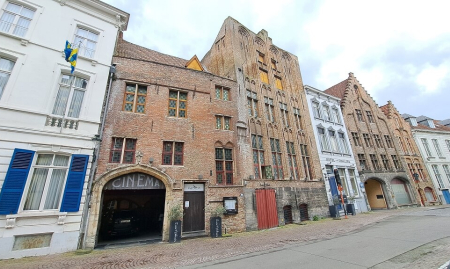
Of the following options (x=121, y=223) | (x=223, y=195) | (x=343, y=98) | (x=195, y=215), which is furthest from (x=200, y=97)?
(x=343, y=98)

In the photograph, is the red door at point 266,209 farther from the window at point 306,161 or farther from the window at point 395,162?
the window at point 395,162

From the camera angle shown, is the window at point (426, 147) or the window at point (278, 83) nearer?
the window at point (278, 83)

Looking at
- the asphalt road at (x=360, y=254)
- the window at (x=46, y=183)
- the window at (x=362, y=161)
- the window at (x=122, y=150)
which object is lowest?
the asphalt road at (x=360, y=254)

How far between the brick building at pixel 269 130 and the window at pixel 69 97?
9471mm

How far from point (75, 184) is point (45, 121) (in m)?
3.12

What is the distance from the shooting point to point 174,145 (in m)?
11.7

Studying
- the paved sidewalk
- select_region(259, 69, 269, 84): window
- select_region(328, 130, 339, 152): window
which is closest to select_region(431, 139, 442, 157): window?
select_region(328, 130, 339, 152): window

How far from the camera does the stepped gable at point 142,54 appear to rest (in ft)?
44.5

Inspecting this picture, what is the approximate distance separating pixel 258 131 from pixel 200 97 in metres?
5.19

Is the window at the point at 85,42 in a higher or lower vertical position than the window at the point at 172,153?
higher

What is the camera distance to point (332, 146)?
1962 centimetres

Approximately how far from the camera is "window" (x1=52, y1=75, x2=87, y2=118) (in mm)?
9227

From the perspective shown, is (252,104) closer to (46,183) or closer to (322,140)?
(322,140)

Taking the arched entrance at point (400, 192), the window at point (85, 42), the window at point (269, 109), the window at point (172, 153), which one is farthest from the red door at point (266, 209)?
the arched entrance at point (400, 192)
